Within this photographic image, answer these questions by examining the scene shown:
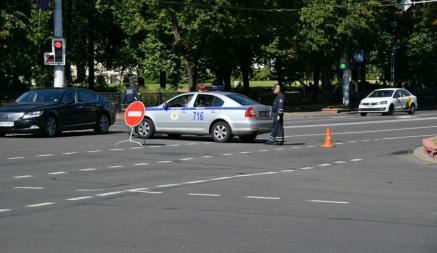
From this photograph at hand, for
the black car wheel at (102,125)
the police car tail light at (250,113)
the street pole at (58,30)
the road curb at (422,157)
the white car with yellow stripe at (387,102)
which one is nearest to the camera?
the road curb at (422,157)

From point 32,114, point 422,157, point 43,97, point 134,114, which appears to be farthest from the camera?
point 43,97

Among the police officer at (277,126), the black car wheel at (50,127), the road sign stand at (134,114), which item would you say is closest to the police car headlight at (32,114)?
the black car wheel at (50,127)

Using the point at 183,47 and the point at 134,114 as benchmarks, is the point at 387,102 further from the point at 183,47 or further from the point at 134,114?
the point at 134,114

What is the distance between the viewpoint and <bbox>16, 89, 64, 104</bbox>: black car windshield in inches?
939

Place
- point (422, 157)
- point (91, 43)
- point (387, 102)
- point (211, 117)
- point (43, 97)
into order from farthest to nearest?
point (91, 43) → point (387, 102) → point (43, 97) → point (211, 117) → point (422, 157)

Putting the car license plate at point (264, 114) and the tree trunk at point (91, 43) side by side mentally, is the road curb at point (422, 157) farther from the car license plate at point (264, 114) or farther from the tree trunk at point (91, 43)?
the tree trunk at point (91, 43)

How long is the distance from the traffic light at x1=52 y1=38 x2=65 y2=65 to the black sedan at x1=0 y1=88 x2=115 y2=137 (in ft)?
20.9

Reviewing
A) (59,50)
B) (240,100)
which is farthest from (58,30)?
(240,100)

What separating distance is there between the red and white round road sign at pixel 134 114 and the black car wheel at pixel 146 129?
7.22 feet

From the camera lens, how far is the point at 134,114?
20969mm

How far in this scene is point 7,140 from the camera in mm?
22141

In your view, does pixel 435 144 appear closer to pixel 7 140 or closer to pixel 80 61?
pixel 7 140

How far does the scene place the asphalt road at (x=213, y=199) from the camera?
26.8 feet

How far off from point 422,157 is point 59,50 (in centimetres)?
1737
